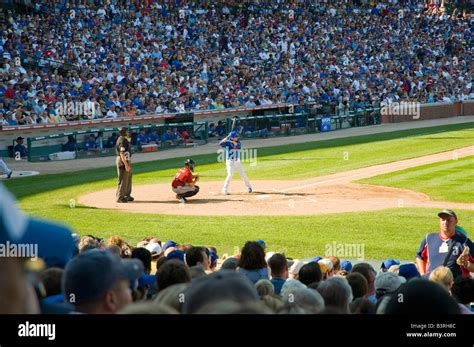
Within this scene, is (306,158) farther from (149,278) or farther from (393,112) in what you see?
(149,278)

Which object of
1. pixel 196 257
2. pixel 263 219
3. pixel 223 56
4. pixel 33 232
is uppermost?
pixel 223 56

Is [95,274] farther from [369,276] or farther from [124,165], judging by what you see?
[124,165]

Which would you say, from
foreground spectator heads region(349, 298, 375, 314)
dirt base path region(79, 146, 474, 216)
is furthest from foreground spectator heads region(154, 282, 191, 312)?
dirt base path region(79, 146, 474, 216)

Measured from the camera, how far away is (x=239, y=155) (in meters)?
19.1

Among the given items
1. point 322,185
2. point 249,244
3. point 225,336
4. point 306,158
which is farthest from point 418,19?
point 225,336

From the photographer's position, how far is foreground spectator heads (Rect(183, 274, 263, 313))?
9.14 ft

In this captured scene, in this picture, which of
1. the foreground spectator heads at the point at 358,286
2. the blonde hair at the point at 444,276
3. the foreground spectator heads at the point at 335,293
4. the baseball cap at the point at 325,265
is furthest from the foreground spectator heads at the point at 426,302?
the baseball cap at the point at 325,265

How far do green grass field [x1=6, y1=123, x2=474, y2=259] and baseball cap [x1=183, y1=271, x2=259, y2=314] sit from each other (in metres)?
10.3

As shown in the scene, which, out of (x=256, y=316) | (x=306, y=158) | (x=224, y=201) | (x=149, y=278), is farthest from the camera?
(x=306, y=158)

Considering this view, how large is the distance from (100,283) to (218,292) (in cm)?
69

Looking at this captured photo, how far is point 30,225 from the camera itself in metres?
2.34

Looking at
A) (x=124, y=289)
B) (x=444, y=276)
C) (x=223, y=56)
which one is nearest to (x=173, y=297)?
(x=124, y=289)

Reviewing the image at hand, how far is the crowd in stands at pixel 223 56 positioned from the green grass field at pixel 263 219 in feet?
19.8

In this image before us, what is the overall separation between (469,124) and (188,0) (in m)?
15.3
